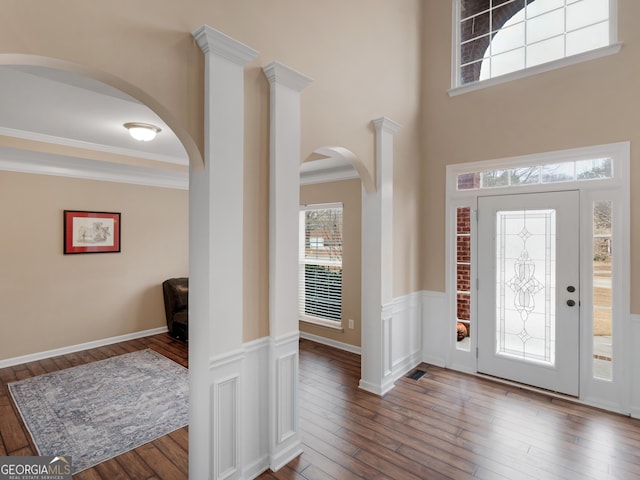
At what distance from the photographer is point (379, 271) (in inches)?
132

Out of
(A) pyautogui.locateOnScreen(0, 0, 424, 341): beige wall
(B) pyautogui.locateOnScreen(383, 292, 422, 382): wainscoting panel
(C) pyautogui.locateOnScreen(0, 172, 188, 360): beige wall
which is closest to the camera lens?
(A) pyautogui.locateOnScreen(0, 0, 424, 341): beige wall

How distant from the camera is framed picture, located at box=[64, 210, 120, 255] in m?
4.59

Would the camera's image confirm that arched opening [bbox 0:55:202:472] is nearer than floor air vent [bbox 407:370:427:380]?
Yes

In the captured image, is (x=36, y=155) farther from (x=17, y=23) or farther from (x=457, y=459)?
(x=457, y=459)

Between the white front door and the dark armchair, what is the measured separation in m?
4.06

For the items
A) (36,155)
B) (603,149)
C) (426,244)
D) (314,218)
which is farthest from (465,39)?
(36,155)

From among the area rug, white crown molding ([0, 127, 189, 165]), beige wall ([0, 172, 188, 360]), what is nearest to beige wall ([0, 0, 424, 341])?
the area rug

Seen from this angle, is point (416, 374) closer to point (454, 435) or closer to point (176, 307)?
point (454, 435)

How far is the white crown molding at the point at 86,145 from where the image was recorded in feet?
12.2

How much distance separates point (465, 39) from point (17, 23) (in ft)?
14.0

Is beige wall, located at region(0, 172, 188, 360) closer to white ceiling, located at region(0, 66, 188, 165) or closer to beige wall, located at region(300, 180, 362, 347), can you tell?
white ceiling, located at region(0, 66, 188, 165)

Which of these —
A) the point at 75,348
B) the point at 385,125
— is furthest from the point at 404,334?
the point at 75,348

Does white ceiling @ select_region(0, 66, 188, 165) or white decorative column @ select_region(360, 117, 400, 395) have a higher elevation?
white ceiling @ select_region(0, 66, 188, 165)

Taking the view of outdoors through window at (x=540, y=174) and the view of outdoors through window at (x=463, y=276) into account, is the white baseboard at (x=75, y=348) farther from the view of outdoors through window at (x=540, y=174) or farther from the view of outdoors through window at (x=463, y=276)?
the view of outdoors through window at (x=540, y=174)
